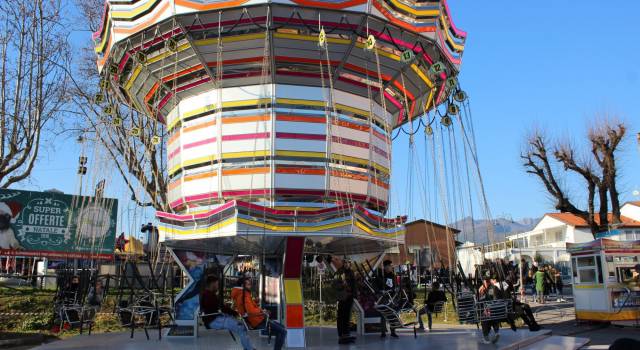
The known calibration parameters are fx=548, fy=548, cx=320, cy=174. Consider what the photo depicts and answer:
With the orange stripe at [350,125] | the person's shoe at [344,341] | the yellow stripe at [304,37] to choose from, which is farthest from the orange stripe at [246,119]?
the person's shoe at [344,341]

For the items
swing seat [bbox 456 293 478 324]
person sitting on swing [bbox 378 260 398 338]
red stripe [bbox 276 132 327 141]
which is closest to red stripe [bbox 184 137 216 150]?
red stripe [bbox 276 132 327 141]

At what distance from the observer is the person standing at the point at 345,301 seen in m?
13.3

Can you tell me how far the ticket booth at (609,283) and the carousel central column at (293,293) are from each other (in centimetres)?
1115

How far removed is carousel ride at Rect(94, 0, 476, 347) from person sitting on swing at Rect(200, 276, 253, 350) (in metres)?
2.56

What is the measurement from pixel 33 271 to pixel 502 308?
2668 cm

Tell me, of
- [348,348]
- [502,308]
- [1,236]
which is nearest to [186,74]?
[348,348]

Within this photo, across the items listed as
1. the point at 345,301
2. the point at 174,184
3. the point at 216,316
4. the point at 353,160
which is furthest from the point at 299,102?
Answer: the point at 216,316

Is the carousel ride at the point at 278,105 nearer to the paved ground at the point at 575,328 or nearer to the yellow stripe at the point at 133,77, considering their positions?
the yellow stripe at the point at 133,77

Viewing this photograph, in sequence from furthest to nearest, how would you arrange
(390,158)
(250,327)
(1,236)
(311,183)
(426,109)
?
(1,236), (426,109), (390,158), (311,183), (250,327)

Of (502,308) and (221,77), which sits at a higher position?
(221,77)

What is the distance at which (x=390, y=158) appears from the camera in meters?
17.6

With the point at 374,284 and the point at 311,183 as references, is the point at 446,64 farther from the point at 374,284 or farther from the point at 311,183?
the point at 374,284

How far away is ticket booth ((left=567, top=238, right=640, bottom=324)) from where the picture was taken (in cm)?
1845

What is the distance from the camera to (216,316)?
10398 mm
